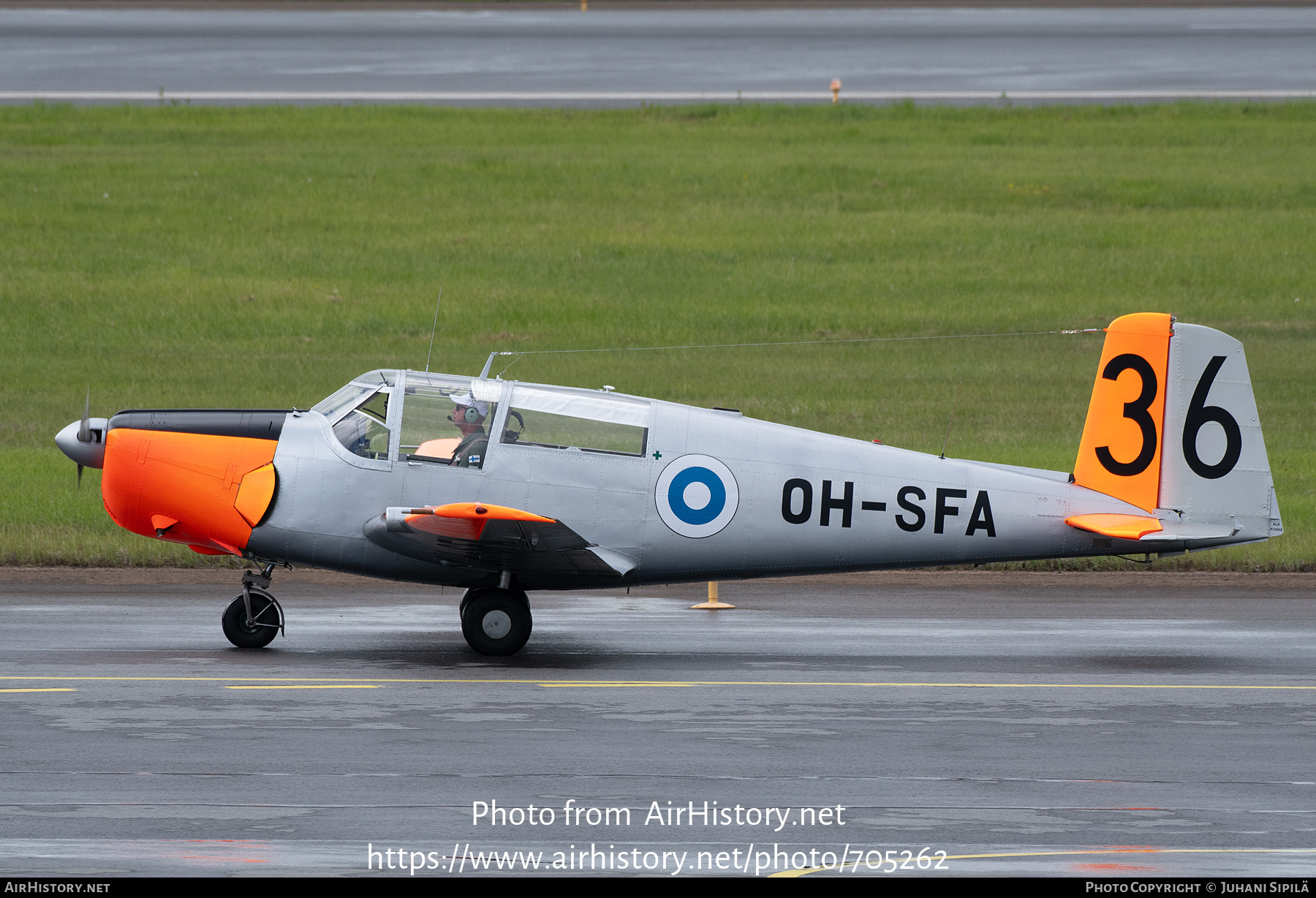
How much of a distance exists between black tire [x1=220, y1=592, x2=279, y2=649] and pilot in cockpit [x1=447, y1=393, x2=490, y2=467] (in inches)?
78.0

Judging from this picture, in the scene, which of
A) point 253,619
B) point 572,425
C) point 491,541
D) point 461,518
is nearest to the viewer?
point 461,518

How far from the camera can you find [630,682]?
11.3 m

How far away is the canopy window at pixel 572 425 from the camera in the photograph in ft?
38.8

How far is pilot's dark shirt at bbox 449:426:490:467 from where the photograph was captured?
11.7 m

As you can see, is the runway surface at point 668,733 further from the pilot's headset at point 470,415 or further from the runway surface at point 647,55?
the runway surface at point 647,55

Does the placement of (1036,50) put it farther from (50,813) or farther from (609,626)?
(50,813)

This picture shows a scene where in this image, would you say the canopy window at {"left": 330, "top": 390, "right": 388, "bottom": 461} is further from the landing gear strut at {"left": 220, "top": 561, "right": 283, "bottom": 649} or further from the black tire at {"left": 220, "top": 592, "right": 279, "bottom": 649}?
the black tire at {"left": 220, "top": 592, "right": 279, "bottom": 649}

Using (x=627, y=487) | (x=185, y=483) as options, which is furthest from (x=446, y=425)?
(x=185, y=483)

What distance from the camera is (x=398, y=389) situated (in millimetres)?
11859

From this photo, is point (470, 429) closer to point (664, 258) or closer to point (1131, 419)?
point (1131, 419)

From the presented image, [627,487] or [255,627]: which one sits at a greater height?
[627,487]

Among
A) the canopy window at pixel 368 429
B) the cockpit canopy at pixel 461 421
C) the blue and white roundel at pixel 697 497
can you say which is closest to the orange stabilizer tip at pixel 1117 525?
the blue and white roundel at pixel 697 497

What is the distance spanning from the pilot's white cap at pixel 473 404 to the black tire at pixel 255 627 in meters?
2.27

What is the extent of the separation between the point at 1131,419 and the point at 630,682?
467 cm
